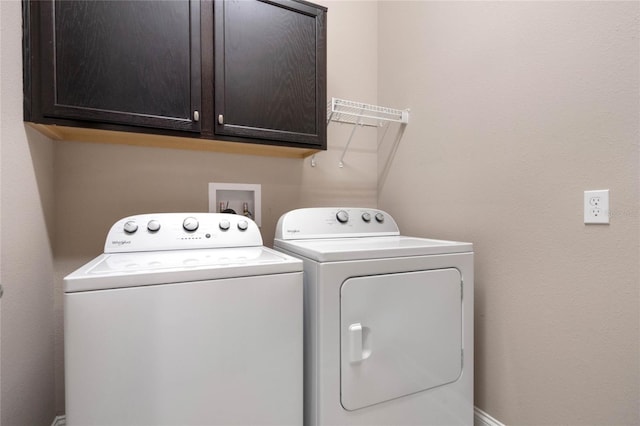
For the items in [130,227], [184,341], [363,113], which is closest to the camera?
[184,341]

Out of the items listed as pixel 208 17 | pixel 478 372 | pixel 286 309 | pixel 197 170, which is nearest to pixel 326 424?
pixel 286 309

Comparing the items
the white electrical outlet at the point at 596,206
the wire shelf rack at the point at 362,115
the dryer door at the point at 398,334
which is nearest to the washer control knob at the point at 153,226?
the dryer door at the point at 398,334

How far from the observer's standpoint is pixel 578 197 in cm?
108

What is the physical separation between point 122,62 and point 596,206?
71.1 inches

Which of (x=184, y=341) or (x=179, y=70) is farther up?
(x=179, y=70)

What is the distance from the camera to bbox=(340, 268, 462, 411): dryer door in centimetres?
109

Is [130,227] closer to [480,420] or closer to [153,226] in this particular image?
[153,226]

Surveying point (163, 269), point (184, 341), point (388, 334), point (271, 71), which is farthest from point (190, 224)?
point (388, 334)

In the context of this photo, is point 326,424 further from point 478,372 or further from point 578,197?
point 578,197

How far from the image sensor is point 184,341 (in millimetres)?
889

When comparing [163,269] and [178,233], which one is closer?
[163,269]

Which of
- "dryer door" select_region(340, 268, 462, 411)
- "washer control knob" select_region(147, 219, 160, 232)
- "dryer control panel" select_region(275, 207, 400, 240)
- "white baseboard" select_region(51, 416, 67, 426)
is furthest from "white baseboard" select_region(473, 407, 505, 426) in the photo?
"white baseboard" select_region(51, 416, 67, 426)

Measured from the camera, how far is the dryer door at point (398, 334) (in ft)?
3.57

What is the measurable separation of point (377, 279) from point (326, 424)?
0.52 m
